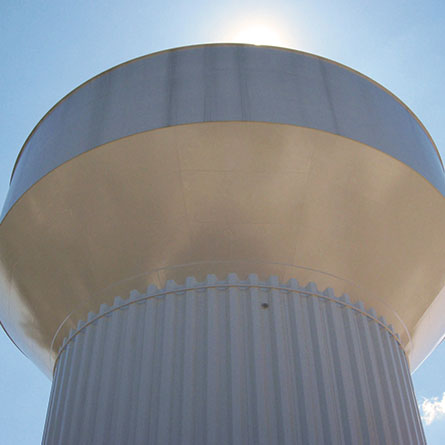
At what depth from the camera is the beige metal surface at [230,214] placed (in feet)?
22.5

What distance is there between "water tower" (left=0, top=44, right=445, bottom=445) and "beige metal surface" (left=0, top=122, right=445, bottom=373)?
19mm

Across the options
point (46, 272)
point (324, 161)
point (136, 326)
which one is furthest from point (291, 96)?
point (46, 272)

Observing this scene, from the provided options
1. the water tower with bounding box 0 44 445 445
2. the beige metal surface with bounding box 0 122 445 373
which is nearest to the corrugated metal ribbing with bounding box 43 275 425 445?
the water tower with bounding box 0 44 445 445

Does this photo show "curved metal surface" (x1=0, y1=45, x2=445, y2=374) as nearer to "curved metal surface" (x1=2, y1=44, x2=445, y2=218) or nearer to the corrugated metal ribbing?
"curved metal surface" (x1=2, y1=44, x2=445, y2=218)

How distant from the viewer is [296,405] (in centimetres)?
598

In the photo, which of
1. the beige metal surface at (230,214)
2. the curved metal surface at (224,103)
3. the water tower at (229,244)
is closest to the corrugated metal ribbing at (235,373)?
the water tower at (229,244)

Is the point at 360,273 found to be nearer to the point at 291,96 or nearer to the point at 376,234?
the point at 376,234

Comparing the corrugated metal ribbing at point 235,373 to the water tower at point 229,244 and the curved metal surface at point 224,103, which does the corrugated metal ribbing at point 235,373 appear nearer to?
the water tower at point 229,244

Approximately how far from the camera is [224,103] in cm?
684

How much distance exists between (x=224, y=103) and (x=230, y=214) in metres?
1.33

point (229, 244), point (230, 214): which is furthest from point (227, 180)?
point (229, 244)

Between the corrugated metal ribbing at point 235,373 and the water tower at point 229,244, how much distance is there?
0.8 inches

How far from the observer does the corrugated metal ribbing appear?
19.2 ft

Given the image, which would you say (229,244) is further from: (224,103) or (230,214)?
(224,103)
